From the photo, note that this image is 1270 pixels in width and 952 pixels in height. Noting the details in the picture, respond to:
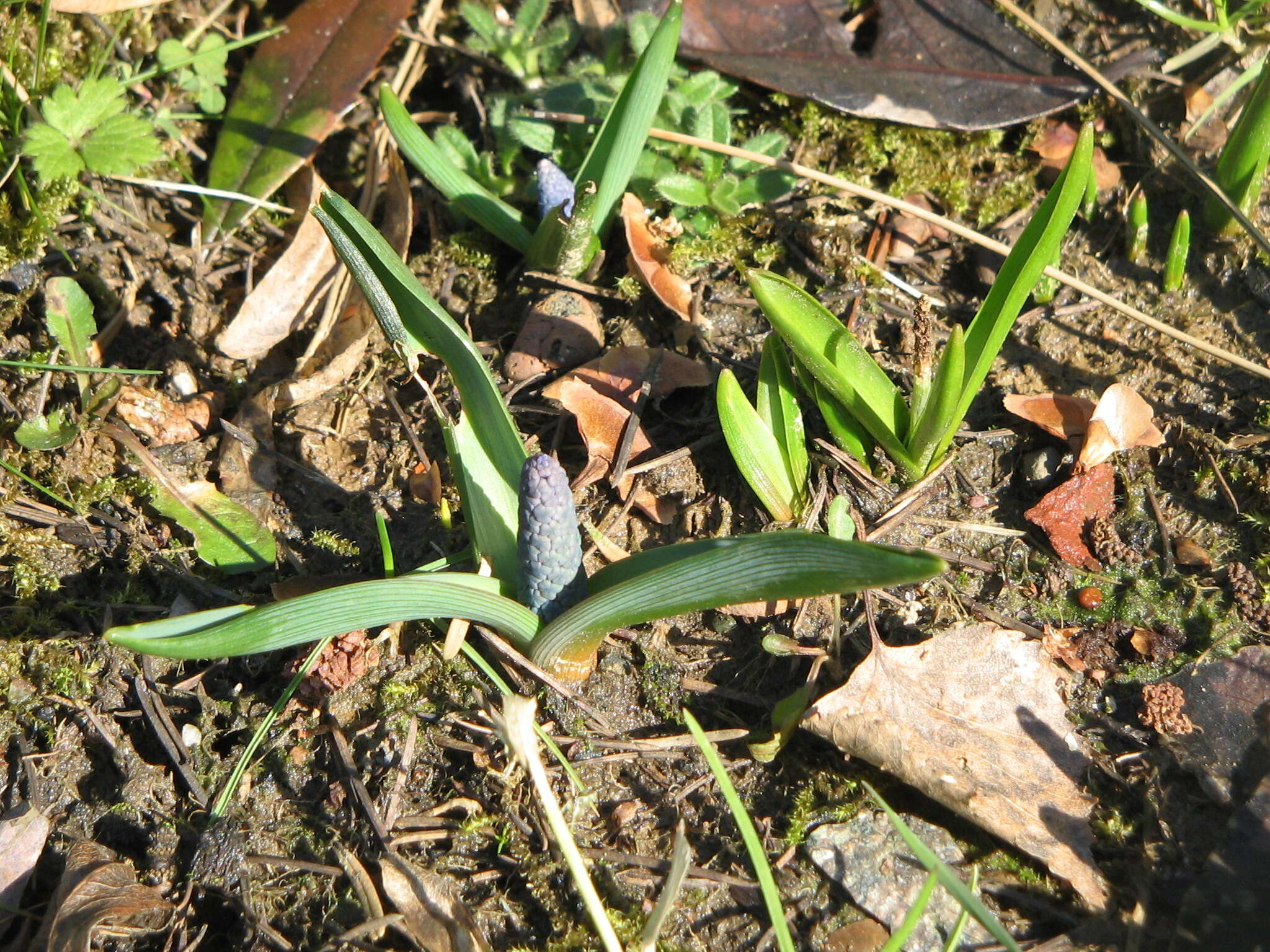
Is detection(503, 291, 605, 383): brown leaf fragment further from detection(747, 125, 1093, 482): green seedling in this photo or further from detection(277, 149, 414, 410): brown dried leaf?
detection(747, 125, 1093, 482): green seedling

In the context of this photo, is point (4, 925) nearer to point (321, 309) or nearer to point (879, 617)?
point (321, 309)

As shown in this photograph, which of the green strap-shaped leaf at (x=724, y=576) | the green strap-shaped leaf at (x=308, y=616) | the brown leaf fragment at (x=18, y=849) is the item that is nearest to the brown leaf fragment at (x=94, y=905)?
the brown leaf fragment at (x=18, y=849)

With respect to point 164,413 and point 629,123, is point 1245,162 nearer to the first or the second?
point 629,123

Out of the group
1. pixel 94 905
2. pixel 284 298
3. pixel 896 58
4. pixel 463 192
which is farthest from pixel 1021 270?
pixel 94 905

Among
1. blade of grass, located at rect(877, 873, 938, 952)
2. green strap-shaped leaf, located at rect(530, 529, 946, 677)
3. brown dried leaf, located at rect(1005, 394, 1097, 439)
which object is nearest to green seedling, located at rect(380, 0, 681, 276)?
green strap-shaped leaf, located at rect(530, 529, 946, 677)

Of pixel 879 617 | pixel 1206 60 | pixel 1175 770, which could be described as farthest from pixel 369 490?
pixel 1206 60
